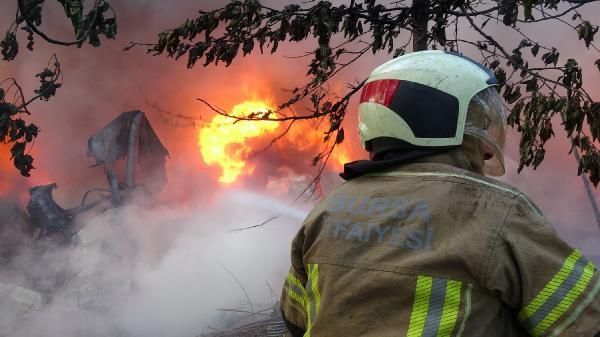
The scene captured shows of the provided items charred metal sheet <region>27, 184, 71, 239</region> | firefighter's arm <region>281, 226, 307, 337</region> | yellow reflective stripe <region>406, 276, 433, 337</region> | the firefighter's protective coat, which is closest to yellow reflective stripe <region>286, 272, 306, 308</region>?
firefighter's arm <region>281, 226, 307, 337</region>

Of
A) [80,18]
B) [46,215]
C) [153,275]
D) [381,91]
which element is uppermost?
[80,18]

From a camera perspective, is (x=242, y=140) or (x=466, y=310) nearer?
(x=466, y=310)

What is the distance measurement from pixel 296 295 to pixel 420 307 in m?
0.51

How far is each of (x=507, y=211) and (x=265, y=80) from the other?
961 centimetres

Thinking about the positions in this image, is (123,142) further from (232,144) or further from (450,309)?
(450,309)

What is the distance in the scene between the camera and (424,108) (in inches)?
54.2

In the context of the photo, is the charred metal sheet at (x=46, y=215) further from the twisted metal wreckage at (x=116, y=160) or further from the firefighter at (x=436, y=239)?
the firefighter at (x=436, y=239)

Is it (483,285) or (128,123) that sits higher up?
(128,123)

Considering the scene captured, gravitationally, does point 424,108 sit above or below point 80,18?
below

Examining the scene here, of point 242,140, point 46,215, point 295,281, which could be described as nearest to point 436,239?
point 295,281

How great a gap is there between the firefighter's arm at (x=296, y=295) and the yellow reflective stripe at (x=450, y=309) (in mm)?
470

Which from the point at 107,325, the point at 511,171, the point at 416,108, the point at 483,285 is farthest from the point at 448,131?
the point at 511,171

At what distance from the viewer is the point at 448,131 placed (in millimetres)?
1351

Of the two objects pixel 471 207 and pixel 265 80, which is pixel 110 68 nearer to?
pixel 265 80
